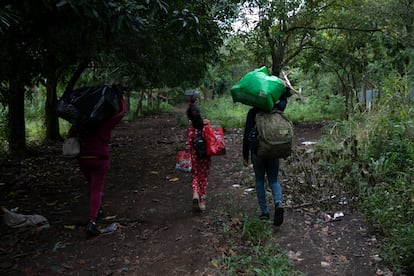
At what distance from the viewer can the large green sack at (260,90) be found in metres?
3.85

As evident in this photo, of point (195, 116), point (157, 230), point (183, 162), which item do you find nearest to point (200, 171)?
point (195, 116)

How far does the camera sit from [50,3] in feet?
12.8

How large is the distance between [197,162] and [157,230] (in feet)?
3.29

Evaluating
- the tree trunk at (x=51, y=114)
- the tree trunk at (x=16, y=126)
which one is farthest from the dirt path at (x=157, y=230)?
the tree trunk at (x=51, y=114)

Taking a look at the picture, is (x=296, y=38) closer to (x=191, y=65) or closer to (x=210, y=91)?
(x=191, y=65)

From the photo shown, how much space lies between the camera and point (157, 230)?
4.38 metres

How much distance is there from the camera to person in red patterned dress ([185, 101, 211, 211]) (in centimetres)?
468

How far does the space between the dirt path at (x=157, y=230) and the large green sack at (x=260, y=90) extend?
4.62ft

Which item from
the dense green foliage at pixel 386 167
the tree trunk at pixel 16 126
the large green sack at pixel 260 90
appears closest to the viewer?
the dense green foliage at pixel 386 167

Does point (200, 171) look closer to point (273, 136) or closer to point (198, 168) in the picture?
point (198, 168)

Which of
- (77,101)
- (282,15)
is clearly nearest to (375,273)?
(77,101)

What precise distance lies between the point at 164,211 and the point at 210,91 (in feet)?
94.8

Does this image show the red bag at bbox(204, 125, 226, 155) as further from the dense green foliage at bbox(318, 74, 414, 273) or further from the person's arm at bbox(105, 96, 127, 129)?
the dense green foliage at bbox(318, 74, 414, 273)

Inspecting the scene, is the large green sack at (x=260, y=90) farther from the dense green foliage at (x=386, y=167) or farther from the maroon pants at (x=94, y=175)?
the maroon pants at (x=94, y=175)
